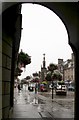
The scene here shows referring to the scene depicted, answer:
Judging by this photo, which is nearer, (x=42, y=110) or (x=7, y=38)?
(x=7, y=38)

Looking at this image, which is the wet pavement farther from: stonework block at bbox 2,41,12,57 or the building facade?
the building facade

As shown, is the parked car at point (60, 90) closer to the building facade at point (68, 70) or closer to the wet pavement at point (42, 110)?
the wet pavement at point (42, 110)

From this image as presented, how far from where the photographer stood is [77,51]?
13852mm

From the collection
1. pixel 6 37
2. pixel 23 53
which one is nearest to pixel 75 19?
pixel 6 37

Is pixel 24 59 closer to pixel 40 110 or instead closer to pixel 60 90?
pixel 60 90

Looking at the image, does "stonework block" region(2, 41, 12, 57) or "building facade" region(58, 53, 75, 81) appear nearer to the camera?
"stonework block" region(2, 41, 12, 57)

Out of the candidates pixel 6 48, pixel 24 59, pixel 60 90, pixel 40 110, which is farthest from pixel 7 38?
pixel 60 90

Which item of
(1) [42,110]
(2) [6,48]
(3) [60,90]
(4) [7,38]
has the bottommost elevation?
(1) [42,110]

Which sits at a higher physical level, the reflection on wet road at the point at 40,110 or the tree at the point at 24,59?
the tree at the point at 24,59

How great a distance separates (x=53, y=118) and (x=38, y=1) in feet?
23.3

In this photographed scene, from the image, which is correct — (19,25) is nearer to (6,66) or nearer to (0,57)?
(6,66)

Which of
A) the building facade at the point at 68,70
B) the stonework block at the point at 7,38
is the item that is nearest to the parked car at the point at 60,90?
the stonework block at the point at 7,38

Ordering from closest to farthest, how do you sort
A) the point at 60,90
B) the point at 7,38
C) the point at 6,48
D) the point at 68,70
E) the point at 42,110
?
the point at 6,48 < the point at 7,38 < the point at 42,110 < the point at 60,90 < the point at 68,70

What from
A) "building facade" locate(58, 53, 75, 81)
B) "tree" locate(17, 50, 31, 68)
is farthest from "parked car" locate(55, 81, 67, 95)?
"building facade" locate(58, 53, 75, 81)
